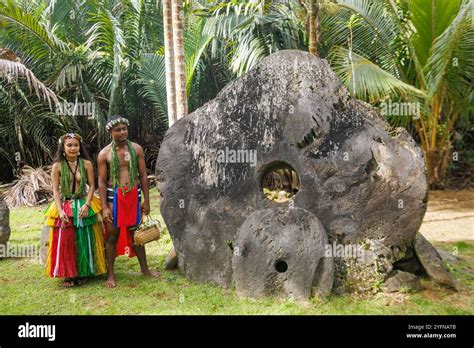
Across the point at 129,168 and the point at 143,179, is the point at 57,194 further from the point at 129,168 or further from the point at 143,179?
the point at 143,179

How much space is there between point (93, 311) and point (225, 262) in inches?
51.2

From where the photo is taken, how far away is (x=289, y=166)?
178 inches

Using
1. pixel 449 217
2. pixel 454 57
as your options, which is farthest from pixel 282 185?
pixel 454 57

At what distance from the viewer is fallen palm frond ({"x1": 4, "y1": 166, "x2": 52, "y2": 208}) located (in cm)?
976

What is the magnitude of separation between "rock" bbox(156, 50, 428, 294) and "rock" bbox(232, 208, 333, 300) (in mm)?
204

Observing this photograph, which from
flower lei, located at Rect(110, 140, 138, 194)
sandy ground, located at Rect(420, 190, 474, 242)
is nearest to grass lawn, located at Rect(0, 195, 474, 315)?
flower lei, located at Rect(110, 140, 138, 194)

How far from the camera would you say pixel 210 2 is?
32.6 ft

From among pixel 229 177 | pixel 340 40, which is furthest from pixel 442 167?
pixel 229 177

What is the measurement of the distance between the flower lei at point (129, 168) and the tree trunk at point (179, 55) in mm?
2312

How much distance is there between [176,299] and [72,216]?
1355mm

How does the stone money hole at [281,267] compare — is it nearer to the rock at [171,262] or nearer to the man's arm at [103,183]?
the rock at [171,262]

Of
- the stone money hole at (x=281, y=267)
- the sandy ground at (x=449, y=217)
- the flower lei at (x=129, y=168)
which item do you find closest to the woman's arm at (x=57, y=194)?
the flower lei at (x=129, y=168)

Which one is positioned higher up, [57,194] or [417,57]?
[417,57]

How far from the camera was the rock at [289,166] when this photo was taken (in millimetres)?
4277
